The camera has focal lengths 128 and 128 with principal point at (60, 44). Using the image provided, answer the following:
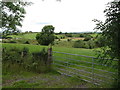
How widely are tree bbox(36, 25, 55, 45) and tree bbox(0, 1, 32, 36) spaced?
5.33ft

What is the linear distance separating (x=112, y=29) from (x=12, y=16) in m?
6.45

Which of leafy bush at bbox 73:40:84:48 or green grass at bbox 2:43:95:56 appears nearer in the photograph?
green grass at bbox 2:43:95:56

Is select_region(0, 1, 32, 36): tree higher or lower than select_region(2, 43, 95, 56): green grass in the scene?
higher

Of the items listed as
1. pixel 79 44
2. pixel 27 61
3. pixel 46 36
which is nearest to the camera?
pixel 27 61

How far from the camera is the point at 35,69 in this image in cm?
545

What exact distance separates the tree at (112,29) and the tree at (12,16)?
5.74 meters

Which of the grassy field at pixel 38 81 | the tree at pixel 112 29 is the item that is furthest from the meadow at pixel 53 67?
the tree at pixel 112 29

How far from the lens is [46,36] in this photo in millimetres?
7398

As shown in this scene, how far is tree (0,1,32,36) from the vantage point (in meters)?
7.11

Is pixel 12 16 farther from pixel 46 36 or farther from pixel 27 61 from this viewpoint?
pixel 27 61

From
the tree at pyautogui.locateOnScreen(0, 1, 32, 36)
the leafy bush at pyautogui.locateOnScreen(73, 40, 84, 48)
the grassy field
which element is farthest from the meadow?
the tree at pyautogui.locateOnScreen(0, 1, 32, 36)

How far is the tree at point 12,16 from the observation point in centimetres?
711

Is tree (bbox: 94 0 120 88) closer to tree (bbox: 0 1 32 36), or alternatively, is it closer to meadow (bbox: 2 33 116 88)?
meadow (bbox: 2 33 116 88)

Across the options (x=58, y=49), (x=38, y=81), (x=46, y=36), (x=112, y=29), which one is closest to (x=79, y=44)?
(x=58, y=49)
